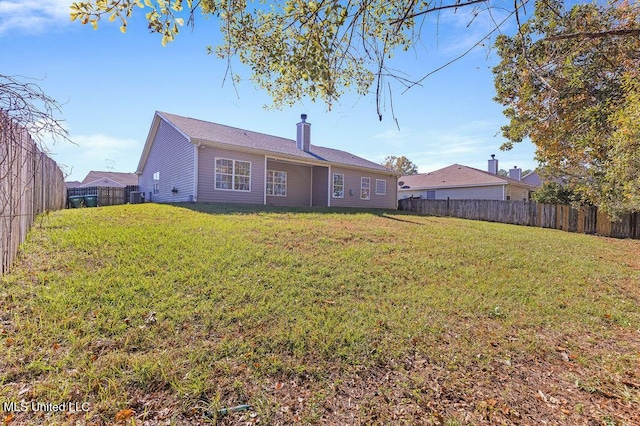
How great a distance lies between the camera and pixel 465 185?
2384 centimetres

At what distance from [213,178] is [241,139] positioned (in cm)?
296

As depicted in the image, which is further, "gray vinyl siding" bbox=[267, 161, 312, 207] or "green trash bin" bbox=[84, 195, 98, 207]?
"gray vinyl siding" bbox=[267, 161, 312, 207]

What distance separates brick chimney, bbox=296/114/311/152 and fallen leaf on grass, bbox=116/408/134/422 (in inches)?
653

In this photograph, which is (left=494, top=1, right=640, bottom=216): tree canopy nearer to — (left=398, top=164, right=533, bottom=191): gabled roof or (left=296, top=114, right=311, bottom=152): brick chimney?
(left=296, top=114, right=311, bottom=152): brick chimney

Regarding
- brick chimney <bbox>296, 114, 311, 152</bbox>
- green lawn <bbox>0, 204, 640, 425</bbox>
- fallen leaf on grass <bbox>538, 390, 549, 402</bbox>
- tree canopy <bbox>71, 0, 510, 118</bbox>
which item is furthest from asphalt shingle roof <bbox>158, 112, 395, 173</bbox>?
fallen leaf on grass <bbox>538, 390, 549, 402</bbox>

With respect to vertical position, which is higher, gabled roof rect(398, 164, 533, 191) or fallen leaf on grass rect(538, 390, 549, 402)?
gabled roof rect(398, 164, 533, 191)

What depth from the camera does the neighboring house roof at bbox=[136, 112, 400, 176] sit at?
43.1ft

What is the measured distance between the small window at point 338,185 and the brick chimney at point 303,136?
7.79 feet

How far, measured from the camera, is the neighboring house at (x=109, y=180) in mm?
28373

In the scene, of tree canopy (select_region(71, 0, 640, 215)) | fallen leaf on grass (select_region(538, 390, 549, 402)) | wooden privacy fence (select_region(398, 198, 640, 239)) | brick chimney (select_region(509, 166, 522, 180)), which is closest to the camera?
fallen leaf on grass (select_region(538, 390, 549, 402))

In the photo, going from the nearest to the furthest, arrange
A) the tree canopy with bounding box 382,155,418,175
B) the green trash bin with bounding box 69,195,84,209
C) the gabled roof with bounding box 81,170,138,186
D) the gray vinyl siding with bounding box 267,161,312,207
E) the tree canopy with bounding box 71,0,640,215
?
1. the tree canopy with bounding box 71,0,640,215
2. the green trash bin with bounding box 69,195,84,209
3. the gray vinyl siding with bounding box 267,161,312,207
4. the gabled roof with bounding box 81,170,138,186
5. the tree canopy with bounding box 382,155,418,175

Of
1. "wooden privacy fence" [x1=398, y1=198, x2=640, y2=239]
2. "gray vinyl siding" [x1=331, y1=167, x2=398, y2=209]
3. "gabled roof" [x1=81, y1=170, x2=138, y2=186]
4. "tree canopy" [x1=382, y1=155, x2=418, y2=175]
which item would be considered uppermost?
"tree canopy" [x1=382, y1=155, x2=418, y2=175]

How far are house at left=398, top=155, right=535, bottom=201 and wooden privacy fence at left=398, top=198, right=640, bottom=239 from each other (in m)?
5.40

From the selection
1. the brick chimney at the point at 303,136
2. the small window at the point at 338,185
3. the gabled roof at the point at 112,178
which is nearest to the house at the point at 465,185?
the small window at the point at 338,185
